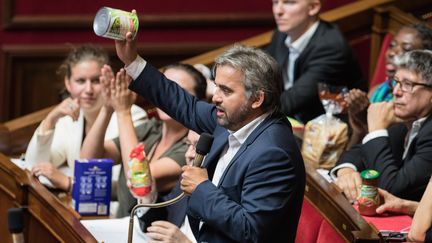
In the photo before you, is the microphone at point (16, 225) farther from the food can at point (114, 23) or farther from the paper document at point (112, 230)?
the paper document at point (112, 230)

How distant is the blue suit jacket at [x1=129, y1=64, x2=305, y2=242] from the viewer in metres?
2.53

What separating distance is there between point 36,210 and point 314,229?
907mm

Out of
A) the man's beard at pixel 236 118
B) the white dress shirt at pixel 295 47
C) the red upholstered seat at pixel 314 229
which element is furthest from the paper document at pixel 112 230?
the white dress shirt at pixel 295 47

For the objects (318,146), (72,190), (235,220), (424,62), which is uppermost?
(424,62)

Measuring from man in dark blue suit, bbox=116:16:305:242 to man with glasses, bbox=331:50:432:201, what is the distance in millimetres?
783

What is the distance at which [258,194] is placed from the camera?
2539mm

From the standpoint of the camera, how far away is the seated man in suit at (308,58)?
4.40 meters

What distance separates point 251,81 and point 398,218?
853mm

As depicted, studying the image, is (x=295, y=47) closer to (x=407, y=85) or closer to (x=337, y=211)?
(x=407, y=85)

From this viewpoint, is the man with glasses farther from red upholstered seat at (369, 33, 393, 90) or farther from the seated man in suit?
red upholstered seat at (369, 33, 393, 90)

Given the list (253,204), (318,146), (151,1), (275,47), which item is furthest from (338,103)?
(151,1)

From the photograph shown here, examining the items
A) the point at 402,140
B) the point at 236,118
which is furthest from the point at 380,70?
the point at 236,118

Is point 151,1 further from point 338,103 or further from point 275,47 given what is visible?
point 338,103

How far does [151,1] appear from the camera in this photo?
5578mm
